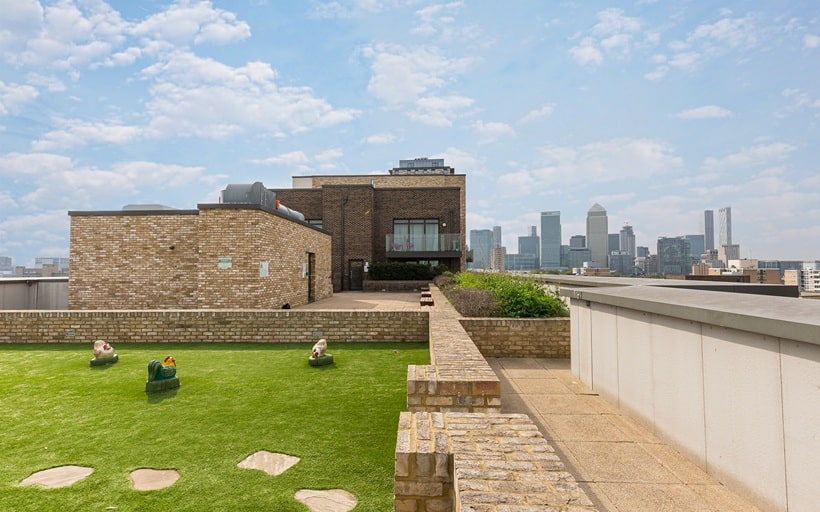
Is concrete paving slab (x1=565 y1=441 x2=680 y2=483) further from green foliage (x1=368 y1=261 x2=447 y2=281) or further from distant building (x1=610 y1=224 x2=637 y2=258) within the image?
distant building (x1=610 y1=224 x2=637 y2=258)

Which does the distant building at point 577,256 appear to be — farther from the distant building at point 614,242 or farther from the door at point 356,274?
the door at point 356,274

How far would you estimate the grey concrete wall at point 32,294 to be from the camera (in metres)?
14.0

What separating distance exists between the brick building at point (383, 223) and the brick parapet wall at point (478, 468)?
2553 cm

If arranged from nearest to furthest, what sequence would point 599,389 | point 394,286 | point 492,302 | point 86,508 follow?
point 86,508
point 599,389
point 492,302
point 394,286

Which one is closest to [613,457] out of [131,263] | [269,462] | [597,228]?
[269,462]

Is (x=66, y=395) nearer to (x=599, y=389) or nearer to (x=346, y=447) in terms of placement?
(x=346, y=447)

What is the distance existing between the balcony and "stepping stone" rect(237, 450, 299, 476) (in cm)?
2485

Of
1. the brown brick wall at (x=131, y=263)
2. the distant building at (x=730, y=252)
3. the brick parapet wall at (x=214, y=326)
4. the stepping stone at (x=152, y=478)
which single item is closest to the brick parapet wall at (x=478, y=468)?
the stepping stone at (x=152, y=478)

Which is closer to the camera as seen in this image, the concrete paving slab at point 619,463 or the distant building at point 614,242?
the concrete paving slab at point 619,463

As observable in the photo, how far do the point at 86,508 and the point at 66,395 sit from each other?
150 inches

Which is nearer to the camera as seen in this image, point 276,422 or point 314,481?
point 314,481

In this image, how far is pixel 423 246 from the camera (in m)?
28.8

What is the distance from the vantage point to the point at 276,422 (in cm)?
475

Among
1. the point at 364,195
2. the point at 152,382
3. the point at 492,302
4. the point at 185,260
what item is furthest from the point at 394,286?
the point at 152,382
